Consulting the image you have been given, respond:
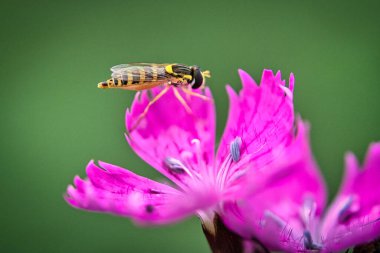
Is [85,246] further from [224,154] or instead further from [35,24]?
[35,24]

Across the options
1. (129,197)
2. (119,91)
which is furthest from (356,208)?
(119,91)

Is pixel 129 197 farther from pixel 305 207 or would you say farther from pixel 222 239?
pixel 305 207

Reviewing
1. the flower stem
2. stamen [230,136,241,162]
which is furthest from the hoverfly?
the flower stem

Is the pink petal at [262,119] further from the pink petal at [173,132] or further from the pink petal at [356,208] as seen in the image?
the pink petal at [356,208]

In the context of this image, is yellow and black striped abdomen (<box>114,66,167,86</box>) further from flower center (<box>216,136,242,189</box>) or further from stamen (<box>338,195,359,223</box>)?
stamen (<box>338,195,359,223</box>)

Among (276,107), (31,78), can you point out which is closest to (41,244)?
(31,78)

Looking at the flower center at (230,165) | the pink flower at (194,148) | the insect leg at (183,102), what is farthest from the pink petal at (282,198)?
the insect leg at (183,102)
